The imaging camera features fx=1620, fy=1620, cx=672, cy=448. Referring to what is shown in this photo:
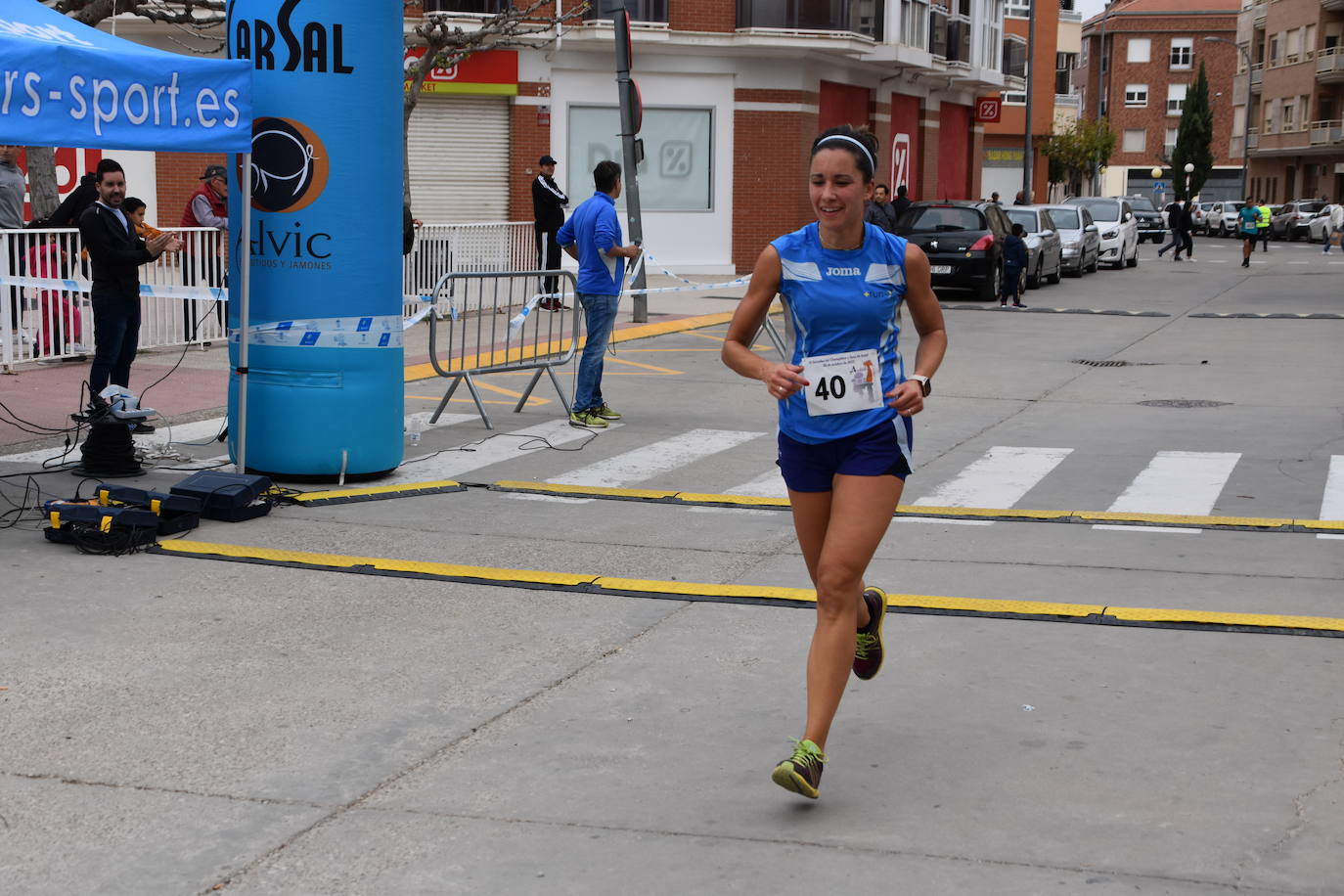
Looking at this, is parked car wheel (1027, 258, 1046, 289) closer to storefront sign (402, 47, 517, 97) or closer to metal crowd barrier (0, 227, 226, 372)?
storefront sign (402, 47, 517, 97)

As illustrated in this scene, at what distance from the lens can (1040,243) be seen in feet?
101

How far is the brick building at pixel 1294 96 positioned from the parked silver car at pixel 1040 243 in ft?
182

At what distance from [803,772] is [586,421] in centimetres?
804

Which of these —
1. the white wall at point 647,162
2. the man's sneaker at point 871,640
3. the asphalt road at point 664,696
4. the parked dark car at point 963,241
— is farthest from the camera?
the white wall at point 647,162

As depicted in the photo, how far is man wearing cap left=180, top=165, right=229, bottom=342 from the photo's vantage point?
16.8 metres

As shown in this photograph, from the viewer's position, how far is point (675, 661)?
6102mm

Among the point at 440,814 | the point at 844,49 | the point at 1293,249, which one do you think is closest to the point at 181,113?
the point at 440,814

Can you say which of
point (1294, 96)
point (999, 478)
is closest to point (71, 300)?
point (999, 478)

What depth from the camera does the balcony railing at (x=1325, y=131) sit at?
8162cm

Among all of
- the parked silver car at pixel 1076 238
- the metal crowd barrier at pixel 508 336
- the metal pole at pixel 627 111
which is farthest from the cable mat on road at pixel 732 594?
the parked silver car at pixel 1076 238

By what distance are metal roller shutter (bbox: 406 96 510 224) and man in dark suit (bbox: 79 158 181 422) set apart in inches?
818

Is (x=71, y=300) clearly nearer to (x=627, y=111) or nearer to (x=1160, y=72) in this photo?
(x=627, y=111)

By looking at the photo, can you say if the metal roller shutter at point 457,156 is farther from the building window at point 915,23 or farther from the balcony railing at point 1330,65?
the balcony railing at point 1330,65

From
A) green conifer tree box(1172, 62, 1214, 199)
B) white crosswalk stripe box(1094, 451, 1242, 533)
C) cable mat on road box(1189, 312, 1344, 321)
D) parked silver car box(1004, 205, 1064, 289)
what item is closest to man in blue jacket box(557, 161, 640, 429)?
white crosswalk stripe box(1094, 451, 1242, 533)
